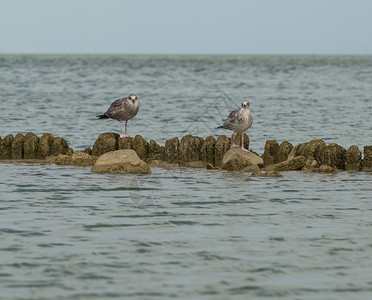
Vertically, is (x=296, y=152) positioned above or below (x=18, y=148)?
above

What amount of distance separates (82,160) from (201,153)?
304 cm

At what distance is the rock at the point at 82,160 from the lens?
21797 mm

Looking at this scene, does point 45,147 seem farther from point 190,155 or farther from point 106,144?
point 190,155

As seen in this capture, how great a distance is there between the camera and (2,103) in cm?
4916

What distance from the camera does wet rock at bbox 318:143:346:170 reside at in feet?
68.9

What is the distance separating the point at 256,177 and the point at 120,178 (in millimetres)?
3109

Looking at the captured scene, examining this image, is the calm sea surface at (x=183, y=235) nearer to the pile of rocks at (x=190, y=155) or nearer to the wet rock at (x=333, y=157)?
the pile of rocks at (x=190, y=155)

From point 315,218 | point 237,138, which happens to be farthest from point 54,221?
point 237,138

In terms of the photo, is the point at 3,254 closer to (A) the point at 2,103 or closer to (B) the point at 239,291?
(B) the point at 239,291

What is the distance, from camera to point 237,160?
20844 millimetres

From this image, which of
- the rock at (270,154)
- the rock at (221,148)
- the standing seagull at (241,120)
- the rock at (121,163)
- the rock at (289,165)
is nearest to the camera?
the rock at (121,163)

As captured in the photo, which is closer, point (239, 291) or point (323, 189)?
point (239, 291)

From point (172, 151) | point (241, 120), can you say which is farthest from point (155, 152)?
point (241, 120)

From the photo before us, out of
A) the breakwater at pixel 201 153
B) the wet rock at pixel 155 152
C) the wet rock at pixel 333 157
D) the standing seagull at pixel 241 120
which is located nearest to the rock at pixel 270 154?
the breakwater at pixel 201 153
